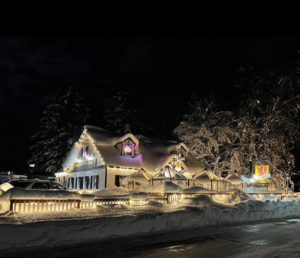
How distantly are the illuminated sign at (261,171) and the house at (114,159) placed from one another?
293 inches

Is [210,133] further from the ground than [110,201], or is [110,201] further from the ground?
[210,133]

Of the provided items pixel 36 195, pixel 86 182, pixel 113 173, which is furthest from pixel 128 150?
pixel 36 195

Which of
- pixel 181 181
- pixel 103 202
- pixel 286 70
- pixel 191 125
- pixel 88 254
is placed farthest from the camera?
pixel 191 125

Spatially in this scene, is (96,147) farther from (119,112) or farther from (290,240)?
(119,112)

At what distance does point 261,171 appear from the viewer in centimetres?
2992

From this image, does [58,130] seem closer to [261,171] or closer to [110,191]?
[110,191]

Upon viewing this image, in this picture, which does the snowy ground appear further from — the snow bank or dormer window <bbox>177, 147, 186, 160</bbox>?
dormer window <bbox>177, 147, 186, 160</bbox>

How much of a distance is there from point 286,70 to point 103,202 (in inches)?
1019

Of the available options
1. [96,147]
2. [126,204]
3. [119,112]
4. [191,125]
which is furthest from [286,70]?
Answer: [119,112]

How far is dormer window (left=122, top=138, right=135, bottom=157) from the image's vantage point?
102ft

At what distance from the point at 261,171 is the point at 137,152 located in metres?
12.4

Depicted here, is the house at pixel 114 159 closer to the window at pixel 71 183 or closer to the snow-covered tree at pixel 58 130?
the window at pixel 71 183

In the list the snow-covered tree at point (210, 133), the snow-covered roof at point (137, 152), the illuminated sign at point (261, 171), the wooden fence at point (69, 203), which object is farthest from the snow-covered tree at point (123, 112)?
the wooden fence at point (69, 203)

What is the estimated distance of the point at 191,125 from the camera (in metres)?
39.1
